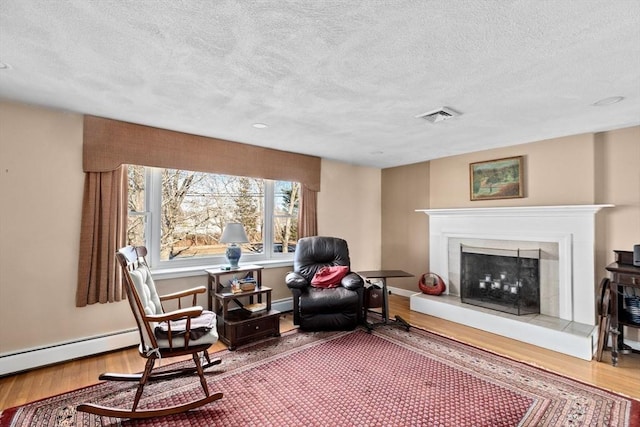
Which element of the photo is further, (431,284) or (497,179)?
(431,284)

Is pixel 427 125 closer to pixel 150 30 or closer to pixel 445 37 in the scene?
pixel 445 37

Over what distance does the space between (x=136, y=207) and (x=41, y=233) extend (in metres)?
0.83

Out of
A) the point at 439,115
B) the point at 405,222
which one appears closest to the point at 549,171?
the point at 439,115

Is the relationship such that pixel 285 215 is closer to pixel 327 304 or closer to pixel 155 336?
pixel 327 304

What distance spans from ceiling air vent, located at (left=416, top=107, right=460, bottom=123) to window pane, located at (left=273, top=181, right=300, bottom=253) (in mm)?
2242

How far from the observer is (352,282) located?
145 inches

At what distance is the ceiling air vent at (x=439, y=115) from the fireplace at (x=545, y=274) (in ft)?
5.73

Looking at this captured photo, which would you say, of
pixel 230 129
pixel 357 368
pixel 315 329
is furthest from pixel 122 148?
pixel 357 368

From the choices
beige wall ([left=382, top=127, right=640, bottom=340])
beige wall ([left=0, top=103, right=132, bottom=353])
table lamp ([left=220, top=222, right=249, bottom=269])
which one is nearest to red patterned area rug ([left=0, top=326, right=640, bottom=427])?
beige wall ([left=0, top=103, right=132, bottom=353])

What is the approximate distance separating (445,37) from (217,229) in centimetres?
327

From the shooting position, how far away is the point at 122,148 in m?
3.04

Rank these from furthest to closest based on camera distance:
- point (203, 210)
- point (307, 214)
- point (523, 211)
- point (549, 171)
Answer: point (307, 214)
point (203, 210)
point (523, 211)
point (549, 171)

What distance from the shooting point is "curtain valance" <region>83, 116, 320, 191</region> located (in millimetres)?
2947

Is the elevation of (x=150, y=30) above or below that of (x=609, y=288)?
above
